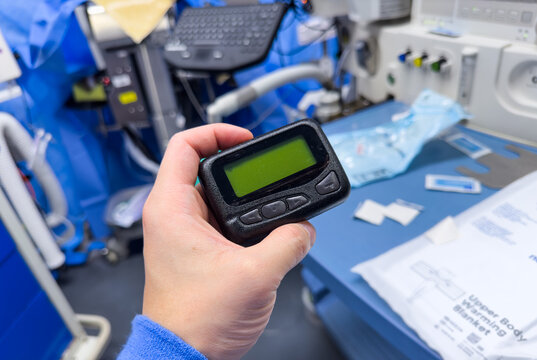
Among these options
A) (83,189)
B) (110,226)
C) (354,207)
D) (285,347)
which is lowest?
(285,347)

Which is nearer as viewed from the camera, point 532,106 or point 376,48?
point 532,106

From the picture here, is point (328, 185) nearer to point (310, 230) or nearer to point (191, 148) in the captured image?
point (310, 230)

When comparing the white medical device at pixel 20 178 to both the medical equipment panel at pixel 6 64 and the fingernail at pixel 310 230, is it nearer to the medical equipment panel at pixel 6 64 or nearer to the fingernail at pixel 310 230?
the medical equipment panel at pixel 6 64

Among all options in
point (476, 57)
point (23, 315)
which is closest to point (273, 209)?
point (476, 57)

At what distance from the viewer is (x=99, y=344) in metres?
1.07

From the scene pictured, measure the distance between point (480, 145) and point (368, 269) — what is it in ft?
1.40

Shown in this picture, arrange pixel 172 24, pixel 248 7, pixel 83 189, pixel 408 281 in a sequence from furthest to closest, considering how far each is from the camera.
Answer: pixel 83 189 → pixel 172 24 → pixel 248 7 → pixel 408 281

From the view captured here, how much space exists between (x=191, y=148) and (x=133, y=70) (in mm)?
841

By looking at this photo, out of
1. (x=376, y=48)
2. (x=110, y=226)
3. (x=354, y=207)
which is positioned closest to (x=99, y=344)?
(x=110, y=226)

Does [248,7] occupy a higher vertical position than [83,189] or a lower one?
higher

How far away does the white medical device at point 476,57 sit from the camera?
2.20 feet

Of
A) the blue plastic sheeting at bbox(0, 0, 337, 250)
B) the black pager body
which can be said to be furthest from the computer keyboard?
the black pager body

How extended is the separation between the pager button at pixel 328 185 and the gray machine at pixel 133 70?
2.76ft

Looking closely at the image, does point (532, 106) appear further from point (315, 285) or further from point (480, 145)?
point (315, 285)
